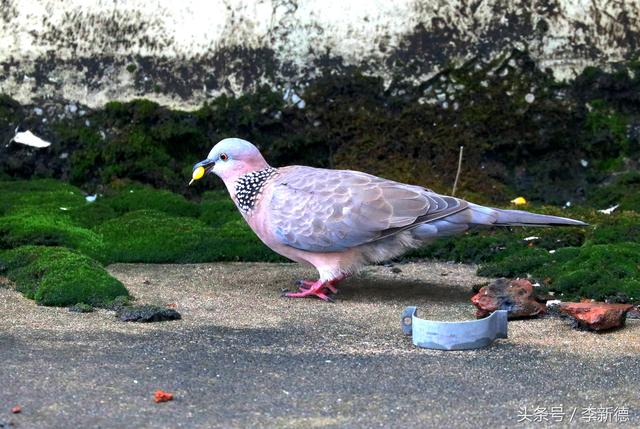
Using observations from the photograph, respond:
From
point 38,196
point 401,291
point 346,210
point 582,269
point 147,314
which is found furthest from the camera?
point 38,196

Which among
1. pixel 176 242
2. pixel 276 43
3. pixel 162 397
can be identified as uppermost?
pixel 276 43

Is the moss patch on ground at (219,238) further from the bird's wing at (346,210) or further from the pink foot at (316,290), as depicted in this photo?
the pink foot at (316,290)

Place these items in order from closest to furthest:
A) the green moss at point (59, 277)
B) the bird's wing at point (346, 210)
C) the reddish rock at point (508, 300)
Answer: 1. the reddish rock at point (508, 300)
2. the green moss at point (59, 277)
3. the bird's wing at point (346, 210)

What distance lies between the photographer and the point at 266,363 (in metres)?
4.30

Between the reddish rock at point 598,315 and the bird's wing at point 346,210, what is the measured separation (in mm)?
995

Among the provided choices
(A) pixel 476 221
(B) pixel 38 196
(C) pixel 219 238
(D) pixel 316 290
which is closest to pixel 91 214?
(B) pixel 38 196

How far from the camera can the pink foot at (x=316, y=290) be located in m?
5.62

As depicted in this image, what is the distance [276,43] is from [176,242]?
2101 millimetres

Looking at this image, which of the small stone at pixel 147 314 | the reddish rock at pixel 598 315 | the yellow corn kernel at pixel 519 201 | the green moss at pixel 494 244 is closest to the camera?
the reddish rock at pixel 598 315

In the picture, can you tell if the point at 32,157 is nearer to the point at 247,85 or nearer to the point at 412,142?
the point at 247,85

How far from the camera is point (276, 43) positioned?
810 cm

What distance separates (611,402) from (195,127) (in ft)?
15.4

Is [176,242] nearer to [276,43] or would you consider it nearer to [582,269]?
[276,43]

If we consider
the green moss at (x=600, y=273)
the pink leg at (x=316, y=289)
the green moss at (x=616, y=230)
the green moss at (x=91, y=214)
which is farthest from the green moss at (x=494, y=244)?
the green moss at (x=91, y=214)
